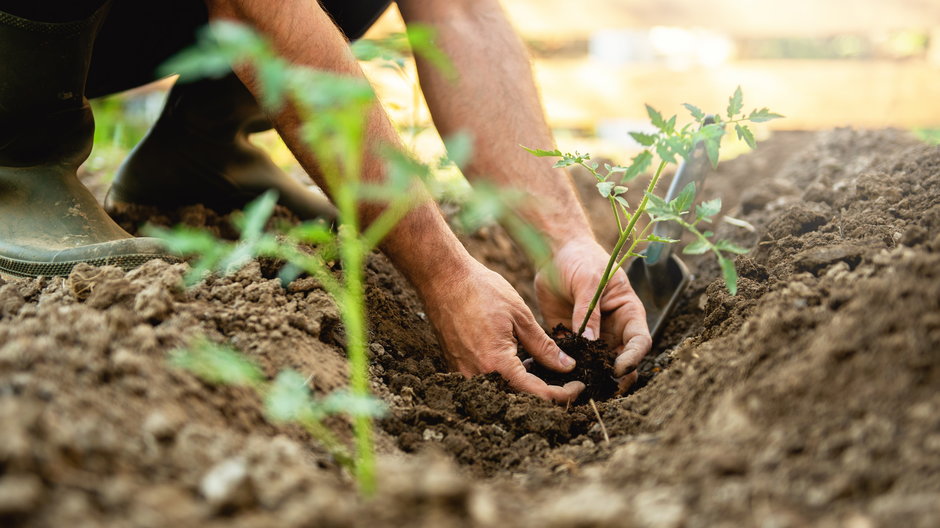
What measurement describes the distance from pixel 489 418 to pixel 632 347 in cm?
42

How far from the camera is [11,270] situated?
1.61 m

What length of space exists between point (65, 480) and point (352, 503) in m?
0.29

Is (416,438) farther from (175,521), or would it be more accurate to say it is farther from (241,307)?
(175,521)

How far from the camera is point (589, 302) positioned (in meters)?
1.70

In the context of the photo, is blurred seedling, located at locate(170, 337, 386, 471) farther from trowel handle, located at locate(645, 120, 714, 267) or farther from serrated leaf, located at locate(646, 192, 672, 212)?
trowel handle, located at locate(645, 120, 714, 267)

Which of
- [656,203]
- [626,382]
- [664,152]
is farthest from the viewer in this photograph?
[626,382]

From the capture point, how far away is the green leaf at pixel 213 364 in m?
0.87

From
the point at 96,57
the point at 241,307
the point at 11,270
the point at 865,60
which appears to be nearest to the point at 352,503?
the point at 241,307

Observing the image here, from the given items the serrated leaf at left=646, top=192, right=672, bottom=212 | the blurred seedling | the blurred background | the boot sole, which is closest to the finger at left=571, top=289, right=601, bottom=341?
the serrated leaf at left=646, top=192, right=672, bottom=212

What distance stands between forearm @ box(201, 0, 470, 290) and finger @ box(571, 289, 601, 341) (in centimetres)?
30

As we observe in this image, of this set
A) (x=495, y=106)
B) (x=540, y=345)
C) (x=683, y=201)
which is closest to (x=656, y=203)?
(x=683, y=201)

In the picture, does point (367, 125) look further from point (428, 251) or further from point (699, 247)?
point (699, 247)

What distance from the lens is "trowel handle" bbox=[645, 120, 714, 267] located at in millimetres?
1820

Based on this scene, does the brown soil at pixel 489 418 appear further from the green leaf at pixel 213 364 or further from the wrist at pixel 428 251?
the wrist at pixel 428 251
